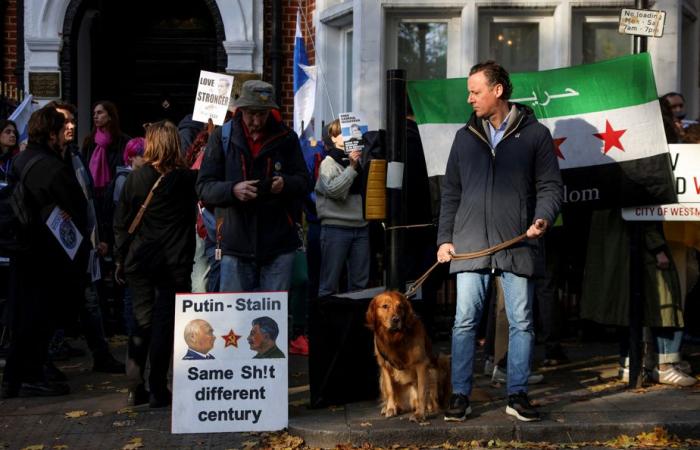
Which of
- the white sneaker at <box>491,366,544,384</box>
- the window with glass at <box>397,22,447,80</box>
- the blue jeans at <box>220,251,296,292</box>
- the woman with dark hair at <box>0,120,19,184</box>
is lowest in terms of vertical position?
the white sneaker at <box>491,366,544,384</box>

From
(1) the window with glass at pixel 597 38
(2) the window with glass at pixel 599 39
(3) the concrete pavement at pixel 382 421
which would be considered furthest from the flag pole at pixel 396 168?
(2) the window with glass at pixel 599 39

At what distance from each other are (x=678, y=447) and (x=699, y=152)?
7.58 feet

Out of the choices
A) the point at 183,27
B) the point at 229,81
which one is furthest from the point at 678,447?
the point at 183,27

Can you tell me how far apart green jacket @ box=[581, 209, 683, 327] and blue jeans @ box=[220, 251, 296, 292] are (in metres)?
2.27

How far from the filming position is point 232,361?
283 inches

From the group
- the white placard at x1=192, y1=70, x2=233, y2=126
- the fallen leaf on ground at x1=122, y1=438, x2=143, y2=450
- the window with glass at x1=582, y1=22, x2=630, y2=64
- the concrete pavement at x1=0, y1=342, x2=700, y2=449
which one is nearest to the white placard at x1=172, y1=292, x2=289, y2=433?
the concrete pavement at x1=0, y1=342, x2=700, y2=449

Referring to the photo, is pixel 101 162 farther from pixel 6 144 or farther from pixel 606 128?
pixel 606 128

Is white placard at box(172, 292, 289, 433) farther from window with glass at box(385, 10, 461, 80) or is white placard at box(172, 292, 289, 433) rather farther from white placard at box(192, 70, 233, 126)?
window with glass at box(385, 10, 461, 80)

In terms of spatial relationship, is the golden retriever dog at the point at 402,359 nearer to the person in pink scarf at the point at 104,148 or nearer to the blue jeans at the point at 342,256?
the blue jeans at the point at 342,256

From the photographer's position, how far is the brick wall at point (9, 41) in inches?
569

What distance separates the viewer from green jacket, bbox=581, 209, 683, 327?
27.1 feet

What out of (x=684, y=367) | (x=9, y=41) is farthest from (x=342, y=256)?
(x=9, y=41)

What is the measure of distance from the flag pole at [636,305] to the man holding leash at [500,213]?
45.2 inches

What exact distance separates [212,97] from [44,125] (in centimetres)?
242
